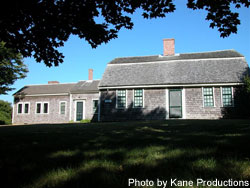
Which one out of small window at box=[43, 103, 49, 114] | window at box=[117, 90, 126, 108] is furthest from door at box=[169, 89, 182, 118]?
small window at box=[43, 103, 49, 114]

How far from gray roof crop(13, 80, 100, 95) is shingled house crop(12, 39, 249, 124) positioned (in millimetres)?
5055

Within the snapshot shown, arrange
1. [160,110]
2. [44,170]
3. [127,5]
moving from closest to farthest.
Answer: [44,170]
[127,5]
[160,110]

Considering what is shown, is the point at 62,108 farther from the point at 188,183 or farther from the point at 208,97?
the point at 188,183

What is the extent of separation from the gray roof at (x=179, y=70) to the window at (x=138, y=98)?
75 centimetres

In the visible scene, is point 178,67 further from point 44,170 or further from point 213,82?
point 44,170

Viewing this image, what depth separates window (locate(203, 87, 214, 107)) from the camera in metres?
17.5

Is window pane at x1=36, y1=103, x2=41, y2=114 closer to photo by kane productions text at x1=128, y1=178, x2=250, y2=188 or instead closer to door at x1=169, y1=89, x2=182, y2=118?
door at x1=169, y1=89, x2=182, y2=118

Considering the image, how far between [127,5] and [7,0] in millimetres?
3511

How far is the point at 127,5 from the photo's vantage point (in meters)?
6.57

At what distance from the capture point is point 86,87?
26.0m

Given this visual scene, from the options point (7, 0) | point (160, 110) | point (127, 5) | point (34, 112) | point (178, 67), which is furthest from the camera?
point (34, 112)

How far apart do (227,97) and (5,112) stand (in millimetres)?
28106

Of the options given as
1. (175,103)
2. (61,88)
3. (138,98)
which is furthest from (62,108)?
(175,103)

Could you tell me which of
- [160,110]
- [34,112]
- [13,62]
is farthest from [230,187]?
[13,62]
